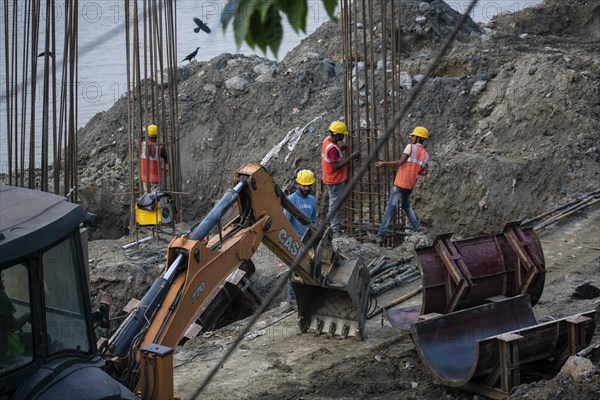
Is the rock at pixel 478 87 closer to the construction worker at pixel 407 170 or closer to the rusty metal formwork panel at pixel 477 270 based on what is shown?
the construction worker at pixel 407 170

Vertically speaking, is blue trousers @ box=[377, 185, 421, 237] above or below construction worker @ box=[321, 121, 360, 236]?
below

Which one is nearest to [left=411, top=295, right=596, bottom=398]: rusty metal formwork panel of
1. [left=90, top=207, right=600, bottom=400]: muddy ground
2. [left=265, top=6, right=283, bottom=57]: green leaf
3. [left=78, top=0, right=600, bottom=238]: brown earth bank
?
[left=90, top=207, right=600, bottom=400]: muddy ground

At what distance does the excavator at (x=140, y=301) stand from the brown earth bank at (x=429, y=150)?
78cm

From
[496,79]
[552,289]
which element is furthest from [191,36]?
[552,289]

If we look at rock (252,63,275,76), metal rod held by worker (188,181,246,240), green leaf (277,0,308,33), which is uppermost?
green leaf (277,0,308,33)

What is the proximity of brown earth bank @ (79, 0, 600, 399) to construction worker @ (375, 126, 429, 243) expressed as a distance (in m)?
0.60

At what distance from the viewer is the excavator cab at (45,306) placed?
167 inches

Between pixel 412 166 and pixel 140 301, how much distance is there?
6364 mm

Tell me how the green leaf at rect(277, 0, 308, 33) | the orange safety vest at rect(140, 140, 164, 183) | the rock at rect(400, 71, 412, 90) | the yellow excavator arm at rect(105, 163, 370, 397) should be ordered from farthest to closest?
the rock at rect(400, 71, 412, 90) < the orange safety vest at rect(140, 140, 164, 183) < the yellow excavator arm at rect(105, 163, 370, 397) < the green leaf at rect(277, 0, 308, 33)

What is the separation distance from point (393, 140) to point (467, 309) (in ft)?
16.2

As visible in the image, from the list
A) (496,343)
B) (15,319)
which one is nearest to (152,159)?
(496,343)

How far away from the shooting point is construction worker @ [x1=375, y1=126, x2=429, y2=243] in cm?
1179

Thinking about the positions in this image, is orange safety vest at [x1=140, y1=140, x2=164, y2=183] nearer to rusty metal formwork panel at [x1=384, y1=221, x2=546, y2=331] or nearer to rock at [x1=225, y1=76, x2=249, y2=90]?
rock at [x1=225, y1=76, x2=249, y2=90]

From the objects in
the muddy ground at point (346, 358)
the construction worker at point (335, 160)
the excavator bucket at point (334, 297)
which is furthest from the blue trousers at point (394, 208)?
the excavator bucket at point (334, 297)
